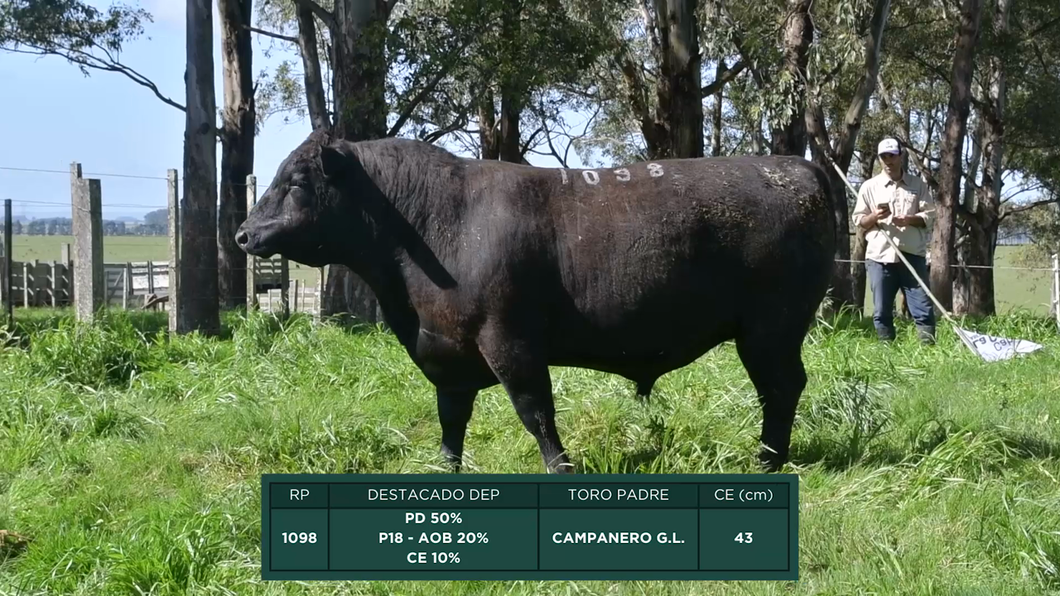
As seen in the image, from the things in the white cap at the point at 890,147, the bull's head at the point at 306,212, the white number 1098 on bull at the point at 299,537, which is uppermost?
the white cap at the point at 890,147

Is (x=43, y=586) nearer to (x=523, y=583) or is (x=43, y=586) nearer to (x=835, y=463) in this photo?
(x=523, y=583)

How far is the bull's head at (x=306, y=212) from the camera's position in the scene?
5.25 meters

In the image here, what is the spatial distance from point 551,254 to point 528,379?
594 mm

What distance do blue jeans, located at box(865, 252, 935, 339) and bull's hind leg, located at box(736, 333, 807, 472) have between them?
14.7ft

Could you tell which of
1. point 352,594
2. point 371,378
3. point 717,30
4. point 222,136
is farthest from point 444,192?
point 222,136

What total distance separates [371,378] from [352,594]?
3.90 m

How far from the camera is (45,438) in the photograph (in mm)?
6555

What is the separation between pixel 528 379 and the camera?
16.9ft

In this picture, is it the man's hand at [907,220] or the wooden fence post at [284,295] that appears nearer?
the man's hand at [907,220]

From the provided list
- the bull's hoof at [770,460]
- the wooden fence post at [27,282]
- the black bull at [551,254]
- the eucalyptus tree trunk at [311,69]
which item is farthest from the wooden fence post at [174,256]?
the wooden fence post at [27,282]

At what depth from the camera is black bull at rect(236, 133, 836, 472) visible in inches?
203

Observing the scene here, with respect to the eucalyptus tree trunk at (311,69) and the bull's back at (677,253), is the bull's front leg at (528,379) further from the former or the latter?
the eucalyptus tree trunk at (311,69)

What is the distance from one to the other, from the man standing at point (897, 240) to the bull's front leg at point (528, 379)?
197 inches

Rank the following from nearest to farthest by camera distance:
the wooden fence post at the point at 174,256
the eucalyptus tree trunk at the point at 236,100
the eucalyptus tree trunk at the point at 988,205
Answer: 1. the wooden fence post at the point at 174,256
2. the eucalyptus tree trunk at the point at 236,100
3. the eucalyptus tree trunk at the point at 988,205
